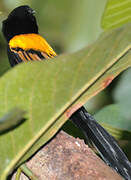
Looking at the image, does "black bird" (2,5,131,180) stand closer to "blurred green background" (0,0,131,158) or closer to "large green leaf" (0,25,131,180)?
"blurred green background" (0,0,131,158)

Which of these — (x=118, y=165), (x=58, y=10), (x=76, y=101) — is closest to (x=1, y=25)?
(x=58, y=10)

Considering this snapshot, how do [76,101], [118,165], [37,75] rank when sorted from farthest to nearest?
[118,165] → [76,101] → [37,75]

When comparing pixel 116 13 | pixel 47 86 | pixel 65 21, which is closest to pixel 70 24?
pixel 65 21

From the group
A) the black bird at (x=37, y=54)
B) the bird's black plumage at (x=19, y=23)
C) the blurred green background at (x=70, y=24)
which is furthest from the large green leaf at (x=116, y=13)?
the bird's black plumage at (x=19, y=23)

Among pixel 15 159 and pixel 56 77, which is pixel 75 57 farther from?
pixel 15 159

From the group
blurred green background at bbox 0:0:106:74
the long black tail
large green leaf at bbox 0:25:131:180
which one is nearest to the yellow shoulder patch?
blurred green background at bbox 0:0:106:74

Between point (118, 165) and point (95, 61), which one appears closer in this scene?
point (95, 61)

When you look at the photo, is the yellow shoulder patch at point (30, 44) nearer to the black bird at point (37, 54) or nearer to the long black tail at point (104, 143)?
the black bird at point (37, 54)
